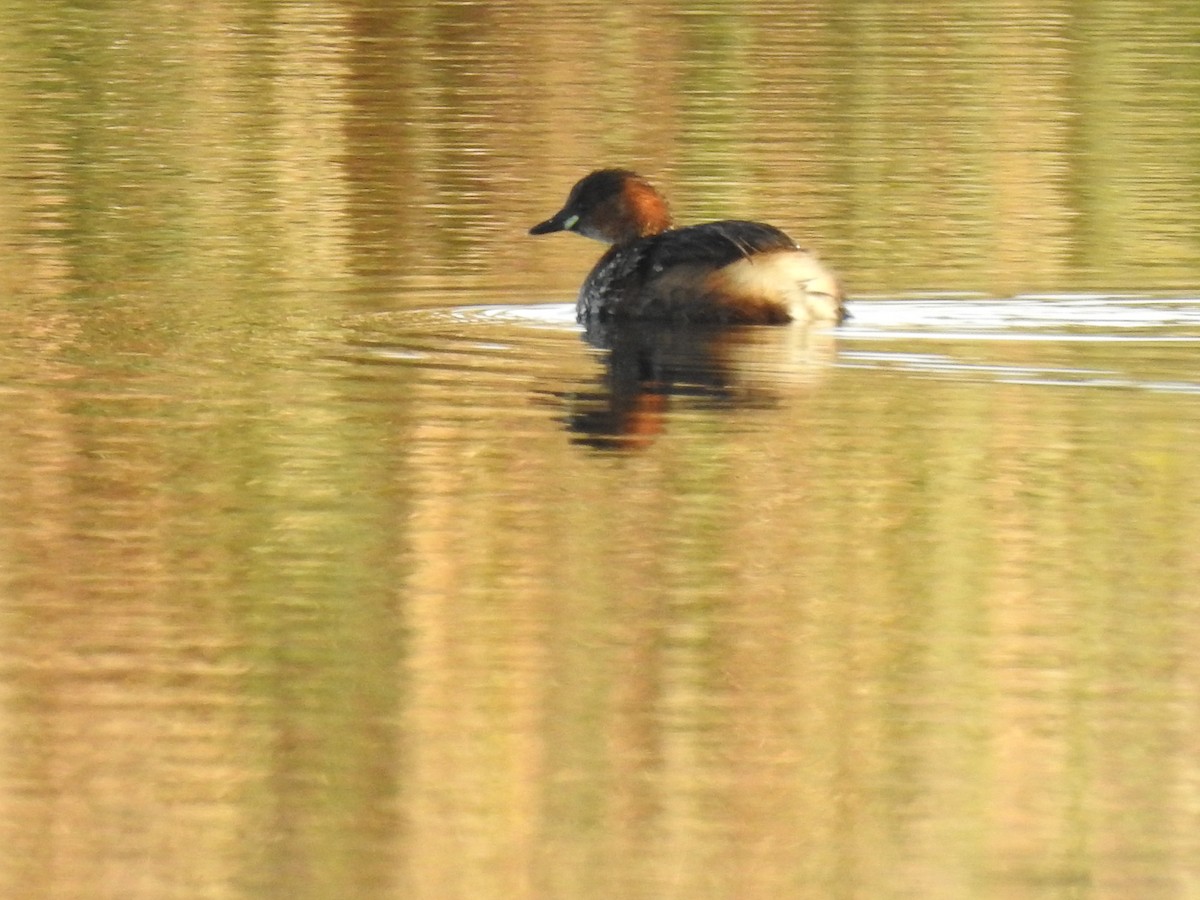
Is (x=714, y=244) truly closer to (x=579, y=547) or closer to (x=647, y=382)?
(x=647, y=382)

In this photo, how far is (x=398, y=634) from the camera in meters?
7.01

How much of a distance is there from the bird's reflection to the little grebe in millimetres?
87

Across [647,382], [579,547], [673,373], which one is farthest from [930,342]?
[579,547]

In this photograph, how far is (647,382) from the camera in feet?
34.9

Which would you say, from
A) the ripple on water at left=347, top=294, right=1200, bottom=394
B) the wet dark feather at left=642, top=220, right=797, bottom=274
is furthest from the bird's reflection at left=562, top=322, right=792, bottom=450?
the wet dark feather at left=642, top=220, right=797, bottom=274

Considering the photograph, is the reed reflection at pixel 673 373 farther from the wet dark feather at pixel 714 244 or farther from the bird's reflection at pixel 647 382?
the wet dark feather at pixel 714 244

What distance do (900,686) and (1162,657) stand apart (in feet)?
1.98

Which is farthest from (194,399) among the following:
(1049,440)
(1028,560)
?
(1028,560)

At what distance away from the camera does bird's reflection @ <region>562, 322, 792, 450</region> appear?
9688 millimetres

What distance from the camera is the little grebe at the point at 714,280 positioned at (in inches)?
467

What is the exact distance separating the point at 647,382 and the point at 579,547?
2.81 metres

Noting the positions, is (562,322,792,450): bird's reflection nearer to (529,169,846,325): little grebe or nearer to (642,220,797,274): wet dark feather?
(529,169,846,325): little grebe

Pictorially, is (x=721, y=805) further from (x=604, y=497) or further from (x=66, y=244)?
(x=66, y=244)

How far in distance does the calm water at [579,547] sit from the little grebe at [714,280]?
8.1 inches
